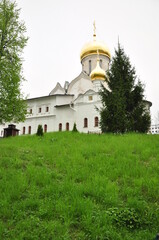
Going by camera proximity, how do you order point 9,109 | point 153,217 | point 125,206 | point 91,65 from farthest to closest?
1. point 91,65
2. point 9,109
3. point 125,206
4. point 153,217

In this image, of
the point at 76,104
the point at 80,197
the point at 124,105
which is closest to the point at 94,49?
the point at 76,104

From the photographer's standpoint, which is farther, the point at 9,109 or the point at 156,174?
the point at 9,109

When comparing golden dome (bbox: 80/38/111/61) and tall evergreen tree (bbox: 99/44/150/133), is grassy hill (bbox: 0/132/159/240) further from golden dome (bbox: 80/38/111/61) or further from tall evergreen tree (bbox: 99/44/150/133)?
golden dome (bbox: 80/38/111/61)

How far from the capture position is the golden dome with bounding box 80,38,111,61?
34625mm

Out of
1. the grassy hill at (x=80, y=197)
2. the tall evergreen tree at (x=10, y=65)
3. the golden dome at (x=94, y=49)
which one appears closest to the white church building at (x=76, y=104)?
the golden dome at (x=94, y=49)

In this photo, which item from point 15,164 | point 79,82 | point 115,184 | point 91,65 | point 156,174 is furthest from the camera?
point 91,65

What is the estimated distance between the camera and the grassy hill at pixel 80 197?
13.3ft

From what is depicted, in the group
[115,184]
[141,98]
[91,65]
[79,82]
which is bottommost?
[115,184]

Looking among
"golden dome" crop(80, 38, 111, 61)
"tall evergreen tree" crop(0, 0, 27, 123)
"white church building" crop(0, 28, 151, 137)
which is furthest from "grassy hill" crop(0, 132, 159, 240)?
"golden dome" crop(80, 38, 111, 61)

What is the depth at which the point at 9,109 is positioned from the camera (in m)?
12.2

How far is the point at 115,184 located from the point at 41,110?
2682 centimetres

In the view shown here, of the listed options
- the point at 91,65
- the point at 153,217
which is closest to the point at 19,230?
the point at 153,217

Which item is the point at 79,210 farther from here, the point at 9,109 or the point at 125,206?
the point at 9,109

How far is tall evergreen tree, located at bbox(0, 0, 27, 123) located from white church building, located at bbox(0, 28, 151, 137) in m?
14.2
